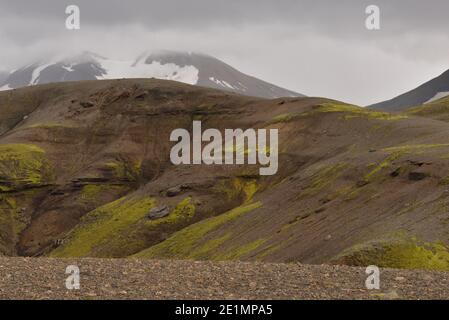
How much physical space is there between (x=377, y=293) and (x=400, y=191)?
111 ft

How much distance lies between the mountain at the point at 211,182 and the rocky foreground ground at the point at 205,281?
13.5m

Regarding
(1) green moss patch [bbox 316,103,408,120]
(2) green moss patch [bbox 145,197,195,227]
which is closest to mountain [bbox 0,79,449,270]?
(2) green moss patch [bbox 145,197,195,227]

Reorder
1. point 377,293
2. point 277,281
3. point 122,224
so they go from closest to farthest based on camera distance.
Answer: point 377,293, point 277,281, point 122,224

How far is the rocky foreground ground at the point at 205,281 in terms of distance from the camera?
18734mm

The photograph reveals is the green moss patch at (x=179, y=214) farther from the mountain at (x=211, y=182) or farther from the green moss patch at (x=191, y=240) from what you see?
the green moss patch at (x=191, y=240)

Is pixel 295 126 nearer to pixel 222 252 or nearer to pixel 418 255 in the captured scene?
pixel 222 252

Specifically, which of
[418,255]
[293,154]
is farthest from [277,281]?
[293,154]

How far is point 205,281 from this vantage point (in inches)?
811

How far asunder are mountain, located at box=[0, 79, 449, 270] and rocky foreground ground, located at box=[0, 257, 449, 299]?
13.5 metres

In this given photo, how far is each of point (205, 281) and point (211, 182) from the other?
71967 millimetres

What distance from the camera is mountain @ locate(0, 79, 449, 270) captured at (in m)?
46.8

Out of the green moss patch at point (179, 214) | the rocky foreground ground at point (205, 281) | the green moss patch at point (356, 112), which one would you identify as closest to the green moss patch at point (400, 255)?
the rocky foreground ground at point (205, 281)

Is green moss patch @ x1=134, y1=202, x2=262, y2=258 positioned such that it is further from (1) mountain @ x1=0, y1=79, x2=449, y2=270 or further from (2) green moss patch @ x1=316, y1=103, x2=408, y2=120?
(2) green moss patch @ x1=316, y1=103, x2=408, y2=120

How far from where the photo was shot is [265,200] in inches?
2827
